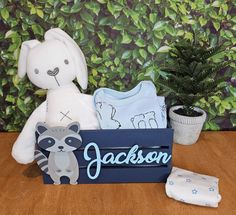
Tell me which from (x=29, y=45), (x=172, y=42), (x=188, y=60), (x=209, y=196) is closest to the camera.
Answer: (x=209, y=196)

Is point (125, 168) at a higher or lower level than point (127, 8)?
lower

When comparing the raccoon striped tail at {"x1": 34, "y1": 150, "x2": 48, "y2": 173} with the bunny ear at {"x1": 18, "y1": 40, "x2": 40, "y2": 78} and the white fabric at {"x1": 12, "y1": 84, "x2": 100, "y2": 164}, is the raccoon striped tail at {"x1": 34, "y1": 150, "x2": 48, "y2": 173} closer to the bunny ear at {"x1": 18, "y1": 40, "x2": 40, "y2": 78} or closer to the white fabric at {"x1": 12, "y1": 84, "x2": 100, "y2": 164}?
the white fabric at {"x1": 12, "y1": 84, "x2": 100, "y2": 164}

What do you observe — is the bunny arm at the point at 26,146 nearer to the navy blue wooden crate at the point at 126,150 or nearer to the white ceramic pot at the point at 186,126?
the navy blue wooden crate at the point at 126,150

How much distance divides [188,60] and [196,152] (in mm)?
339

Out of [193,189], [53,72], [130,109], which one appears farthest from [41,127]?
[193,189]

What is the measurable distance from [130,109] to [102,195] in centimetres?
27

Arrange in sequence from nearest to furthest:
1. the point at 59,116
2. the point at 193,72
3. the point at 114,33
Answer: the point at 59,116 → the point at 193,72 → the point at 114,33

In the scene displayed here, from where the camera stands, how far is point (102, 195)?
833mm

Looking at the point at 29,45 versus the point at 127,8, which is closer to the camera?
the point at 29,45

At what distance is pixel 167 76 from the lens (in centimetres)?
112

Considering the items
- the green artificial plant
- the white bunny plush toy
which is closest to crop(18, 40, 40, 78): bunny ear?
the white bunny plush toy

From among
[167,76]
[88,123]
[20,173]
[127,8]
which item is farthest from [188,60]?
[20,173]

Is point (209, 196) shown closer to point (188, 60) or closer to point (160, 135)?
point (160, 135)

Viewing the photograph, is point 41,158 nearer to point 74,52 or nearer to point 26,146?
point 26,146
